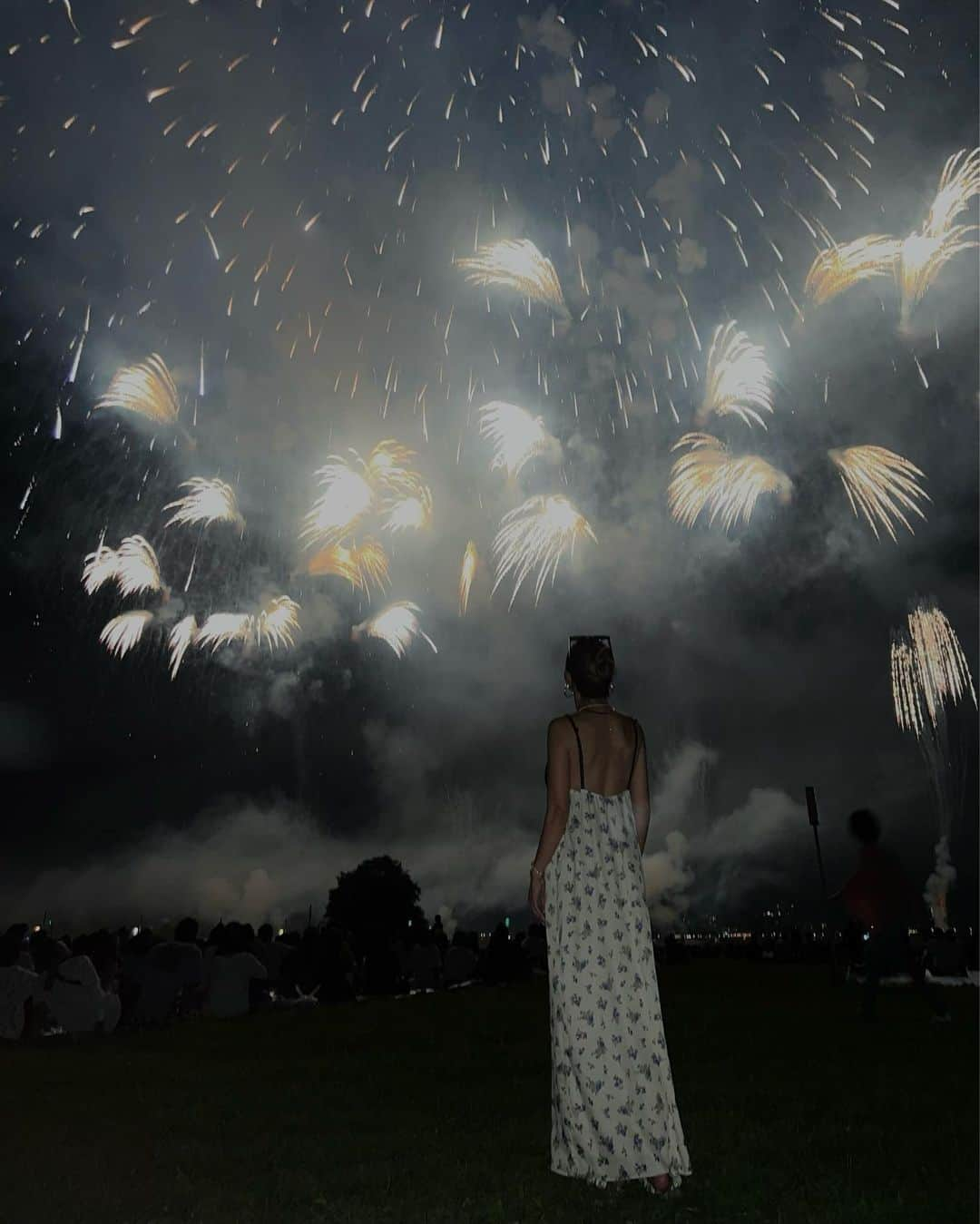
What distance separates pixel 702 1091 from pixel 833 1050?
2.77 metres

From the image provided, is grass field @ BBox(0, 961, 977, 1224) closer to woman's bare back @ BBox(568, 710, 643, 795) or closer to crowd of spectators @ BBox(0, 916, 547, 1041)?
crowd of spectators @ BBox(0, 916, 547, 1041)

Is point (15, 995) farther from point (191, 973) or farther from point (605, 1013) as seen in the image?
point (605, 1013)

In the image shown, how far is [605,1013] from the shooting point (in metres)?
5.04

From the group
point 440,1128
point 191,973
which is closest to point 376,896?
point 191,973

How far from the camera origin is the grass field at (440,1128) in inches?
179

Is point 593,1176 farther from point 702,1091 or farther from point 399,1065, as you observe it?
point 399,1065

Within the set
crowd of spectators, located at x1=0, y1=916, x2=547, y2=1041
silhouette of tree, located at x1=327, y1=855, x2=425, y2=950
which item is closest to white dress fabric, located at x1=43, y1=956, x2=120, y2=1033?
crowd of spectators, located at x1=0, y1=916, x2=547, y2=1041

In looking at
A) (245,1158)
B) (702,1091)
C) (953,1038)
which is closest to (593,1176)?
(245,1158)

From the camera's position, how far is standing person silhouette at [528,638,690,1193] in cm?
486

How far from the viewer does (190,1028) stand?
12039 mm

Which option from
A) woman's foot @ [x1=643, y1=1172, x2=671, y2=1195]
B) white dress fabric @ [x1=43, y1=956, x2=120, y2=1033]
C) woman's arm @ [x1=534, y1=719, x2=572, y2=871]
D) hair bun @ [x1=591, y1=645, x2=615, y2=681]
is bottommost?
woman's foot @ [x1=643, y1=1172, x2=671, y2=1195]

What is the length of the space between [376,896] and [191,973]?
49.3m

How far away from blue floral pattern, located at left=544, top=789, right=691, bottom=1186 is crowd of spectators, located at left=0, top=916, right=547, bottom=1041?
297 inches

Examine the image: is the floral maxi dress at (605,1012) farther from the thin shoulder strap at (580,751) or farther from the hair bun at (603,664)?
the hair bun at (603,664)
